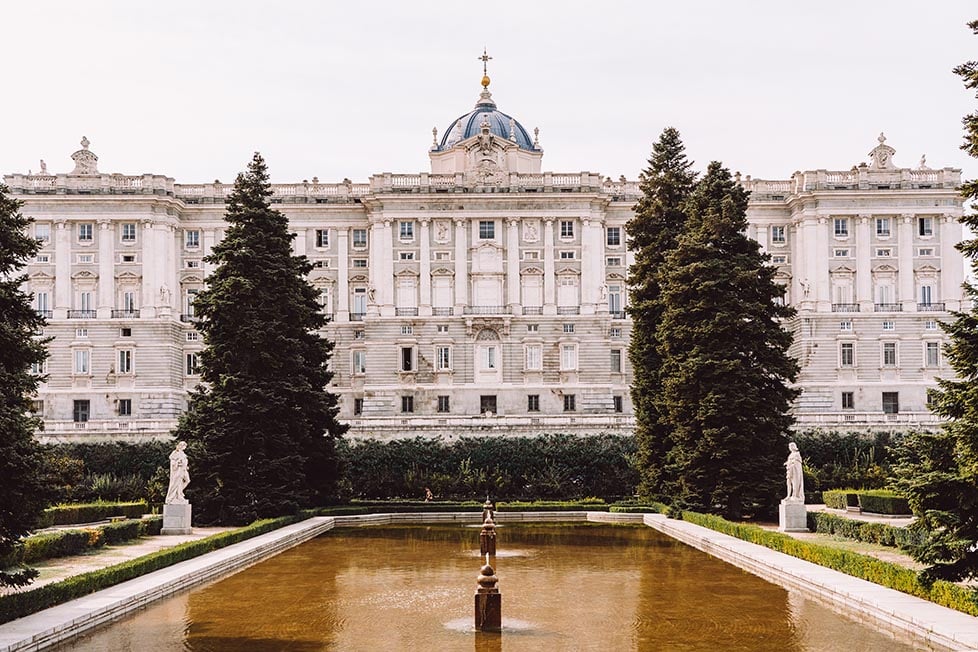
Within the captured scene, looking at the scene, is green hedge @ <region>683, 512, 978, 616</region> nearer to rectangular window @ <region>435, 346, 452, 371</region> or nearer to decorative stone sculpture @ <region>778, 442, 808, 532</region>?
decorative stone sculpture @ <region>778, 442, 808, 532</region>

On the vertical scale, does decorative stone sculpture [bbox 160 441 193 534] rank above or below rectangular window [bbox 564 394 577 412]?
below

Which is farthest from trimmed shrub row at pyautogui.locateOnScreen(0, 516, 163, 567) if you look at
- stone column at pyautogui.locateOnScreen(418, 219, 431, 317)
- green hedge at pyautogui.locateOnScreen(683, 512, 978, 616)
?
stone column at pyautogui.locateOnScreen(418, 219, 431, 317)

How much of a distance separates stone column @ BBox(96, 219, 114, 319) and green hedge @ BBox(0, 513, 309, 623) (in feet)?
153

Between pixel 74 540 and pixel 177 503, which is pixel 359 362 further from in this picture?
pixel 74 540

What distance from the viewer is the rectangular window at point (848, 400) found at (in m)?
71.6

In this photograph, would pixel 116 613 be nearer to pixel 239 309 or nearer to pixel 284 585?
pixel 284 585

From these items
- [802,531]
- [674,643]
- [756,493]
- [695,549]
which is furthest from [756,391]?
[674,643]

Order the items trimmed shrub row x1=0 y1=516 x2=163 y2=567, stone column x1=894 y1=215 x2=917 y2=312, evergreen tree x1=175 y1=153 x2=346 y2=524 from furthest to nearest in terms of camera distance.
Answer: stone column x1=894 y1=215 x2=917 y2=312 < evergreen tree x1=175 y1=153 x2=346 y2=524 < trimmed shrub row x1=0 y1=516 x2=163 y2=567

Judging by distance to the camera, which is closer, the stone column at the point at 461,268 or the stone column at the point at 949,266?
the stone column at the point at 461,268

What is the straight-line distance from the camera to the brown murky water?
15477mm

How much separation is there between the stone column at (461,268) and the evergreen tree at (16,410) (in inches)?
2131

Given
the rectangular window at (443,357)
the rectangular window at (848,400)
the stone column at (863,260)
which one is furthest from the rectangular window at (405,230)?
the rectangular window at (848,400)

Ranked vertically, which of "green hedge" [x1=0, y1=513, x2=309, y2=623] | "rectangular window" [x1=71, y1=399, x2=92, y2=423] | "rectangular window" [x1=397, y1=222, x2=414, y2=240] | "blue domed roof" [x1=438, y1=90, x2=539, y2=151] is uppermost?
"blue domed roof" [x1=438, y1=90, x2=539, y2=151]

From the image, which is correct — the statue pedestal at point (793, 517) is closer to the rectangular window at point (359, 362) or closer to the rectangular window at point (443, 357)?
the rectangular window at point (443, 357)
